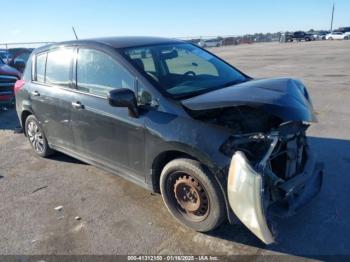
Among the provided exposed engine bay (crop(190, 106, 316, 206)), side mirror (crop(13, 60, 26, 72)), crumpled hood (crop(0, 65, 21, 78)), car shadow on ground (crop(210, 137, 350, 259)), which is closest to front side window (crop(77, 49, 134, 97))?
exposed engine bay (crop(190, 106, 316, 206))

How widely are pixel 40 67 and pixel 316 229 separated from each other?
4478 mm

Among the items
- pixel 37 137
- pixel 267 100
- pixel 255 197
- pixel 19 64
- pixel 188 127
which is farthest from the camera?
pixel 19 64

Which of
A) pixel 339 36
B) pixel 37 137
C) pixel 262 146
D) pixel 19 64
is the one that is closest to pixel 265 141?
pixel 262 146

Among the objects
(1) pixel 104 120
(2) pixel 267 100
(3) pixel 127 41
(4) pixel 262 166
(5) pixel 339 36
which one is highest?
(5) pixel 339 36

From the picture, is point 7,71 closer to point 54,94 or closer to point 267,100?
point 54,94

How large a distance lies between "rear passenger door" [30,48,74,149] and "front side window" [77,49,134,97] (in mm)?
262

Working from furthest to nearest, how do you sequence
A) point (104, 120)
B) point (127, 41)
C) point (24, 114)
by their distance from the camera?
point (24, 114) → point (127, 41) → point (104, 120)

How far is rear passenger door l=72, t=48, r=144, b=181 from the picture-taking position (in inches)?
161

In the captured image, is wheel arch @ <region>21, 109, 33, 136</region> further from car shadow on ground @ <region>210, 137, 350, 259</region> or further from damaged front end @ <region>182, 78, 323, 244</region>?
car shadow on ground @ <region>210, 137, 350, 259</region>

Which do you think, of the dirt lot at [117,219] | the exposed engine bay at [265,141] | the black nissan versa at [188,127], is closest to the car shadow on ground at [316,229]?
the dirt lot at [117,219]

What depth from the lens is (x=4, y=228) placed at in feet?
13.3

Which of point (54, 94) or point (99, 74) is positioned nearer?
point (99, 74)

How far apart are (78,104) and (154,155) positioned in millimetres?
1409

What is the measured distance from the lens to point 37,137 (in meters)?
6.15
